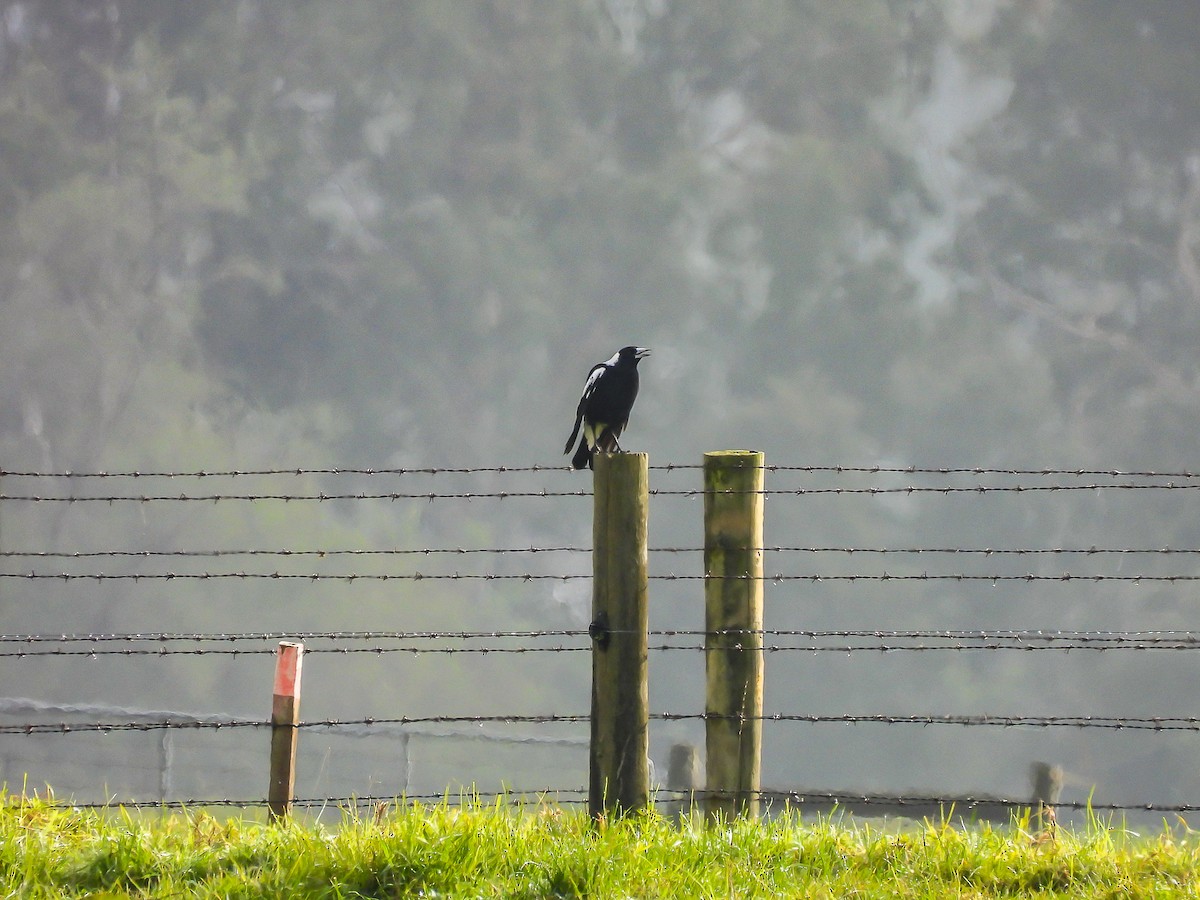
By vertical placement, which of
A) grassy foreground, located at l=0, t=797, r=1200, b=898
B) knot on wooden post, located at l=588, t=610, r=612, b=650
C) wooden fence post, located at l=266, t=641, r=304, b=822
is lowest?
grassy foreground, located at l=0, t=797, r=1200, b=898

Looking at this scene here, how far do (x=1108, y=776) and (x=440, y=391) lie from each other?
25.5 m

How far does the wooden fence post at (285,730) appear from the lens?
4.13 meters

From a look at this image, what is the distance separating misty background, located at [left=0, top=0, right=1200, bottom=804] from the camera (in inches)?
1353

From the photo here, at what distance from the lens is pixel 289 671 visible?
418 centimetres

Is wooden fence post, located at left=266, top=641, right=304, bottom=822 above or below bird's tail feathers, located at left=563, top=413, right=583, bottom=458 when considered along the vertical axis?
below

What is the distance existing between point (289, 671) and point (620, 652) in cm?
128

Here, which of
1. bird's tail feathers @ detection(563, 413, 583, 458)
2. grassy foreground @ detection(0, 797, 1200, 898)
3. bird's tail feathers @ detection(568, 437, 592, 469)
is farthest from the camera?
bird's tail feathers @ detection(568, 437, 592, 469)

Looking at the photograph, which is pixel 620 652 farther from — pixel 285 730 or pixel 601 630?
pixel 285 730

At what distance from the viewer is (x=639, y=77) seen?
152 feet

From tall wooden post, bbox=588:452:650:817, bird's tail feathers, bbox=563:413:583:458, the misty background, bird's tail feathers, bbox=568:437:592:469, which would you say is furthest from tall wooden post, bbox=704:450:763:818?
the misty background

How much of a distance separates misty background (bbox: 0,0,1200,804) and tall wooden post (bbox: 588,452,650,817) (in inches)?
1127

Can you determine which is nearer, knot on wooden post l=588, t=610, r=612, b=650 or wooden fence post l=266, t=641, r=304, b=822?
knot on wooden post l=588, t=610, r=612, b=650

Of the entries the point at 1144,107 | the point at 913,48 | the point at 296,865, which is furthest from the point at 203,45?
the point at 296,865

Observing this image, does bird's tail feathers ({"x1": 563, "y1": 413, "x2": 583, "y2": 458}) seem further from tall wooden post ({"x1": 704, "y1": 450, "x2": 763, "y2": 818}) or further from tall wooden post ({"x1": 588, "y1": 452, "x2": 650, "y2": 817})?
tall wooden post ({"x1": 588, "y1": 452, "x2": 650, "y2": 817})
